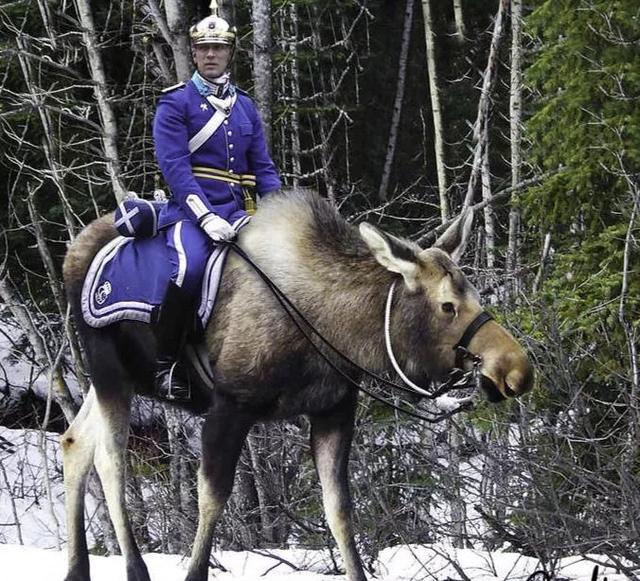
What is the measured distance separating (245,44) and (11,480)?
24.4ft

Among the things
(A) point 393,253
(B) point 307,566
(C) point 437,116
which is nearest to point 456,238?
(A) point 393,253

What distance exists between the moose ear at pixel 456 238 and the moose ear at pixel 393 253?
27 centimetres

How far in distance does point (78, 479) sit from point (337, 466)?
1711 mm

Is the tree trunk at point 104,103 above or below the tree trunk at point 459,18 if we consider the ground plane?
below

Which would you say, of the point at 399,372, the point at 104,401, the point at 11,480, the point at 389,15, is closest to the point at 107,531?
the point at 11,480

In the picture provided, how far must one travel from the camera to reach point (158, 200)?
712cm

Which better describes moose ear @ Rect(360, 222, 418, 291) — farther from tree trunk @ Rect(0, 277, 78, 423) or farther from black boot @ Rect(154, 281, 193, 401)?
tree trunk @ Rect(0, 277, 78, 423)

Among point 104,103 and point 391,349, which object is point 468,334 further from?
point 104,103

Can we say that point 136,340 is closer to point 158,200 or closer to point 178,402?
point 178,402

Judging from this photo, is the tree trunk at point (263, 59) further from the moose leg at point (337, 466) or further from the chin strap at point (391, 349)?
the chin strap at point (391, 349)

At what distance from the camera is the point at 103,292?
6.82m

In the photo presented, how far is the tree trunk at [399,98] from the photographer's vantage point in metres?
20.3

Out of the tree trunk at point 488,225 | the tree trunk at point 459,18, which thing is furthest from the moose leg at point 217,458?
the tree trunk at point 459,18

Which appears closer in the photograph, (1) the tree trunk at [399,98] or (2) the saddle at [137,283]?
(2) the saddle at [137,283]
